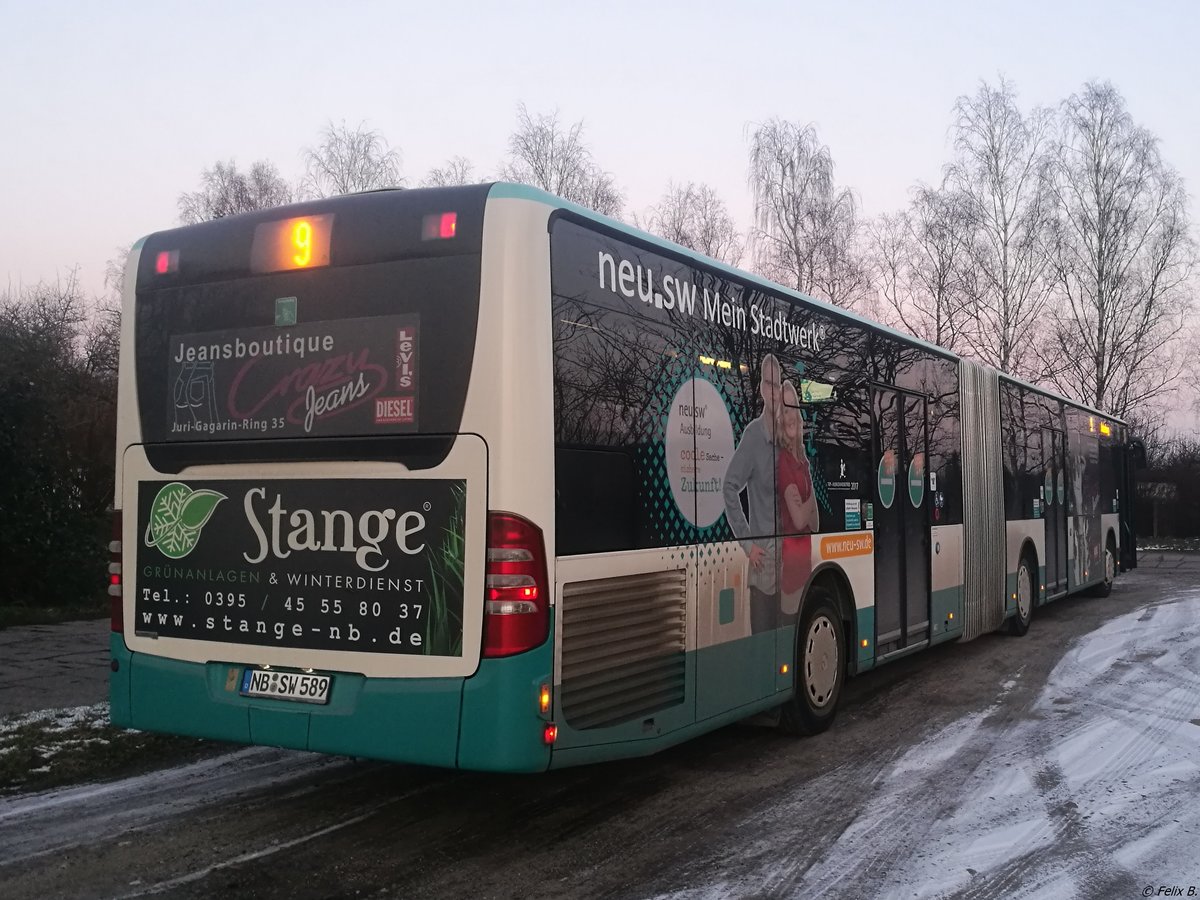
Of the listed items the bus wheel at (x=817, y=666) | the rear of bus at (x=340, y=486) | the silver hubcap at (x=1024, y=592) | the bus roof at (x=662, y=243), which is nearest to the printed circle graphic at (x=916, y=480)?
the bus roof at (x=662, y=243)

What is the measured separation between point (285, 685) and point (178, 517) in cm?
114

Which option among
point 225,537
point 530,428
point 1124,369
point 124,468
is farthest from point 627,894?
point 1124,369

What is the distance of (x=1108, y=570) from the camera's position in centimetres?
1741

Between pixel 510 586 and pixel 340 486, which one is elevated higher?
pixel 340 486

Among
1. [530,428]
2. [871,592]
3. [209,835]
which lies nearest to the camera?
[530,428]

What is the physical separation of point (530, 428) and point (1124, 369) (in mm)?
34750

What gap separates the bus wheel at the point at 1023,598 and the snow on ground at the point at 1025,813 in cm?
373

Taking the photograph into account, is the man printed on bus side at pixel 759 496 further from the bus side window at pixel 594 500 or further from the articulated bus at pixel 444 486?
the bus side window at pixel 594 500

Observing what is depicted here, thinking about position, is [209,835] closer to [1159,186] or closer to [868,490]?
[868,490]

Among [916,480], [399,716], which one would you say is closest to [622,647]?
[399,716]

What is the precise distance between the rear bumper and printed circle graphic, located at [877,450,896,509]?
15.7 feet

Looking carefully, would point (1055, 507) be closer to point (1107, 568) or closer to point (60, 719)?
point (1107, 568)

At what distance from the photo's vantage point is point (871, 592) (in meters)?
8.36

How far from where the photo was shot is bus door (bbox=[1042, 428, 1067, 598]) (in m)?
13.9
